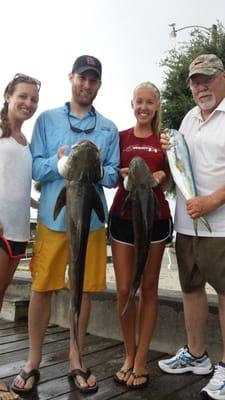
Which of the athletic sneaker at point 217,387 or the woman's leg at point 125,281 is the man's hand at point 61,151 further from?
the athletic sneaker at point 217,387

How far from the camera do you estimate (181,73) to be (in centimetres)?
1399

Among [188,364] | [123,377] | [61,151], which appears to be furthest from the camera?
[188,364]

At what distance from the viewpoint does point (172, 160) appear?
12.1 feet

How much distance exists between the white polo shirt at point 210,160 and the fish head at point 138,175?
1.51 feet

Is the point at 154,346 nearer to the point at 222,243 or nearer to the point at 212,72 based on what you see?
the point at 222,243

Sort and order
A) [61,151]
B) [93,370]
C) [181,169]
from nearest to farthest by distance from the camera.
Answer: [61,151]
[181,169]
[93,370]

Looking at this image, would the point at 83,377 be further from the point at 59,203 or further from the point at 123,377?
the point at 59,203

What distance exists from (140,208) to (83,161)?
0.58 metres

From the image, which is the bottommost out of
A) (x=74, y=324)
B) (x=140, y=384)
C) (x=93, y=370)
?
(x=93, y=370)

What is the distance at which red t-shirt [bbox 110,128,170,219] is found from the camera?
12.8 ft

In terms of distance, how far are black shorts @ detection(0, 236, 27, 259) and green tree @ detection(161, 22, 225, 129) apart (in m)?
10.3

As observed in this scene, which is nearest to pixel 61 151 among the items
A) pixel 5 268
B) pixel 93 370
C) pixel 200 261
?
pixel 5 268

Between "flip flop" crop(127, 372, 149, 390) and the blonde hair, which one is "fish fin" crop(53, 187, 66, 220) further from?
"flip flop" crop(127, 372, 149, 390)

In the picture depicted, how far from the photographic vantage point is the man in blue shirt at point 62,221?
373 cm
